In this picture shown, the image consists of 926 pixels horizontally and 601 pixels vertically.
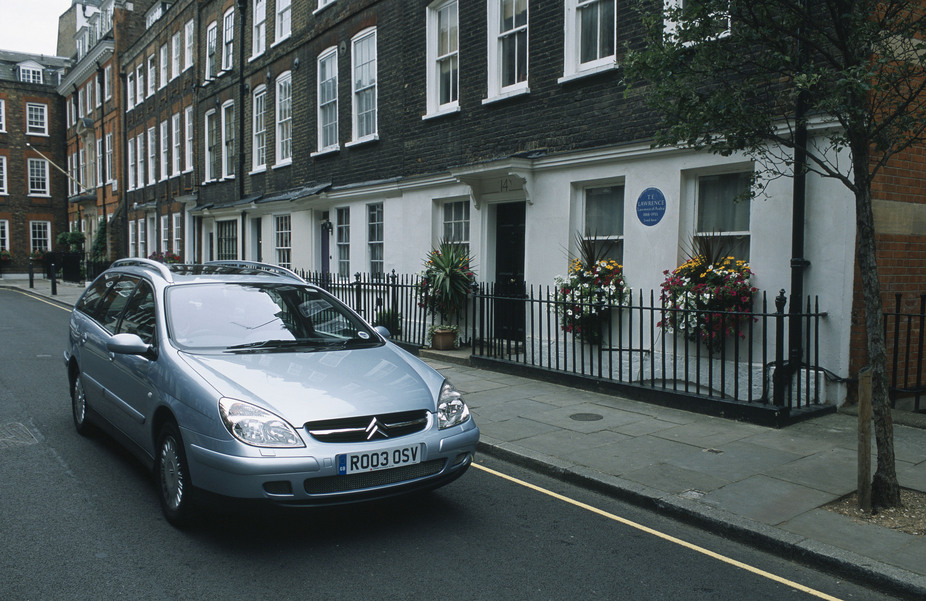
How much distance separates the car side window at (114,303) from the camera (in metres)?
6.12

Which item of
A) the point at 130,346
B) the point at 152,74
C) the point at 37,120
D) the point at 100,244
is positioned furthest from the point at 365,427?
the point at 37,120

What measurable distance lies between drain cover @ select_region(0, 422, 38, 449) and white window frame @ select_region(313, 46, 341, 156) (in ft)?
36.4

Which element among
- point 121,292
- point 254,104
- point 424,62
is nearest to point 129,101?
point 254,104

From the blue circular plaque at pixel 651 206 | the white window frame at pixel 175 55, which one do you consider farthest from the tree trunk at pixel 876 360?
the white window frame at pixel 175 55

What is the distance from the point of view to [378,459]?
4203 mm

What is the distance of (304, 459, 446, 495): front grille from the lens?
4086mm

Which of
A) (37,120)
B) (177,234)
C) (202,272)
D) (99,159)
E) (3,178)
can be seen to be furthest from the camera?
(37,120)

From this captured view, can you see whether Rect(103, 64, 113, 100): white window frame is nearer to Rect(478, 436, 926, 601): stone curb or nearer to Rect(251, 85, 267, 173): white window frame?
Rect(251, 85, 267, 173): white window frame

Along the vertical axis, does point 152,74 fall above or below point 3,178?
above

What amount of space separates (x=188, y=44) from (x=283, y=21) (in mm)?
9436

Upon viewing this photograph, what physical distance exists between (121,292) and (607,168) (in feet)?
21.7

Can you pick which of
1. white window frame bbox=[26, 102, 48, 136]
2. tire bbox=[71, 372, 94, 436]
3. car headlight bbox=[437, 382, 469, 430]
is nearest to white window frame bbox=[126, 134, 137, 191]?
white window frame bbox=[26, 102, 48, 136]

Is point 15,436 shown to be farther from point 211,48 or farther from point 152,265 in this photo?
point 211,48

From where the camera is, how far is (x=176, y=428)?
452cm
